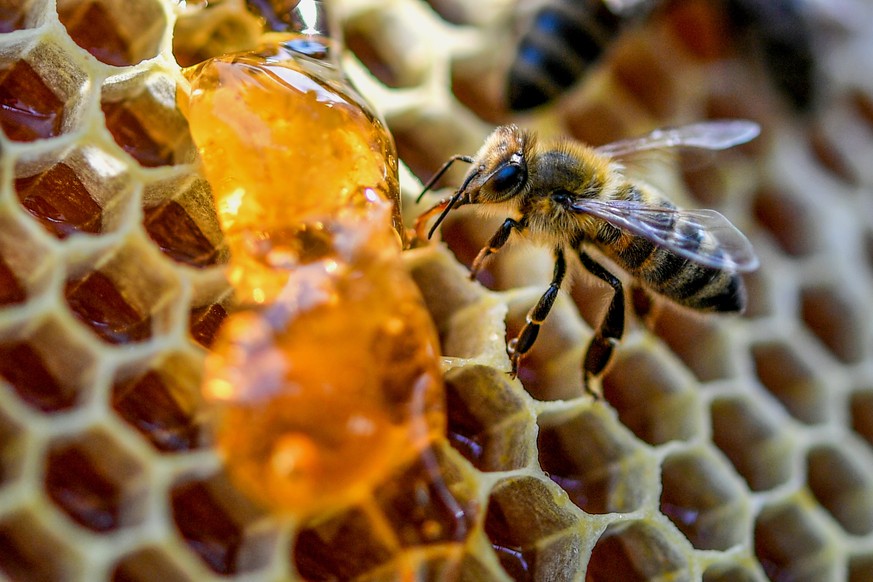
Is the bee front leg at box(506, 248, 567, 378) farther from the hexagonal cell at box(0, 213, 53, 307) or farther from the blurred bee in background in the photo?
the hexagonal cell at box(0, 213, 53, 307)

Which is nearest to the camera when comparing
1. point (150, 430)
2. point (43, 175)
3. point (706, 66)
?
point (150, 430)

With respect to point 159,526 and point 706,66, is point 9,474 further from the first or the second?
point 706,66

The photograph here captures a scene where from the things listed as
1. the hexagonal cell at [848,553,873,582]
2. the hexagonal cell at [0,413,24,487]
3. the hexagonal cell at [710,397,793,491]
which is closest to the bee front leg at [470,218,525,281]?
the hexagonal cell at [710,397,793,491]

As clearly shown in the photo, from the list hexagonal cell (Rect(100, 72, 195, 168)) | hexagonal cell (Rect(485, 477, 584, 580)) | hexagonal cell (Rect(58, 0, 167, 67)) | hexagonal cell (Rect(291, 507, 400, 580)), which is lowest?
hexagonal cell (Rect(485, 477, 584, 580))

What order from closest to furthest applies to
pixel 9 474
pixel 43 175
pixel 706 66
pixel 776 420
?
1. pixel 9 474
2. pixel 43 175
3. pixel 776 420
4. pixel 706 66

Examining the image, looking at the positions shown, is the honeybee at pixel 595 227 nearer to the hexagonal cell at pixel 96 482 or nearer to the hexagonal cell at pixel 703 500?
the hexagonal cell at pixel 703 500

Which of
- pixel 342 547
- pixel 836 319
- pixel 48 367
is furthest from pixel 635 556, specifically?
pixel 48 367

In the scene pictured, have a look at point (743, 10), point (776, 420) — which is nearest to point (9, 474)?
point (776, 420)
